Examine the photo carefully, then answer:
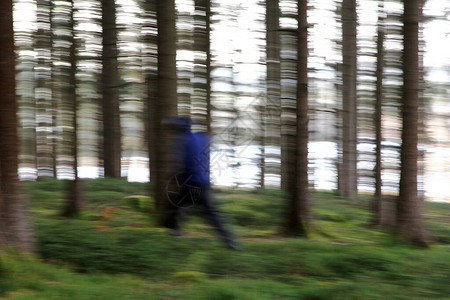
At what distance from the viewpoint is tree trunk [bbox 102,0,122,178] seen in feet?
47.4

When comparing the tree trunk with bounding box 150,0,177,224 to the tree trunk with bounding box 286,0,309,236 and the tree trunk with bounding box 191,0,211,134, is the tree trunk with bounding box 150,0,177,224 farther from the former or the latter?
the tree trunk with bounding box 191,0,211,134

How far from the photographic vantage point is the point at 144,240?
28.9 feet

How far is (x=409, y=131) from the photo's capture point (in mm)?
10031

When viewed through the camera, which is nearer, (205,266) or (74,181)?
(205,266)

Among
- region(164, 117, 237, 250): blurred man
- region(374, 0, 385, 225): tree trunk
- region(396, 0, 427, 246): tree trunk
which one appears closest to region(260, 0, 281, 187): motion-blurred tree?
region(374, 0, 385, 225): tree trunk

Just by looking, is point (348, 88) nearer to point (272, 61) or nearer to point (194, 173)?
point (272, 61)

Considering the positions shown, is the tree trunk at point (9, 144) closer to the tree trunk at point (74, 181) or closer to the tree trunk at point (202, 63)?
the tree trunk at point (74, 181)

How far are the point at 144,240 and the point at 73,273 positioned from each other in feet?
5.65

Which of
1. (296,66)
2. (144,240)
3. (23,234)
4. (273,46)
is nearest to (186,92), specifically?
(273,46)

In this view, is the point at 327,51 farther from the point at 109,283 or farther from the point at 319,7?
the point at 109,283

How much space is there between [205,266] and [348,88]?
36.4 feet

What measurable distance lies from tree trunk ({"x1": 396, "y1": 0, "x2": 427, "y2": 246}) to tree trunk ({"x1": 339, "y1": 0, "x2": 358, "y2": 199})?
14.7 ft

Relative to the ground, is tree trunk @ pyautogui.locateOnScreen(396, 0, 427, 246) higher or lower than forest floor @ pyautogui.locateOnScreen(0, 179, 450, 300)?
higher

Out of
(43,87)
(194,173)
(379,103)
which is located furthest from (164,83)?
(43,87)
